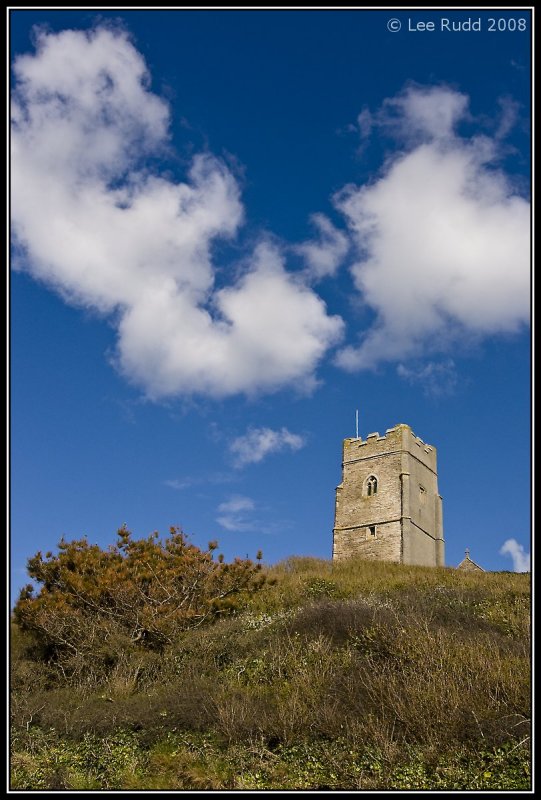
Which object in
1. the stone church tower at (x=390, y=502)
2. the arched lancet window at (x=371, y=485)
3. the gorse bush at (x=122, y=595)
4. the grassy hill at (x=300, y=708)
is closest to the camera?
the grassy hill at (x=300, y=708)

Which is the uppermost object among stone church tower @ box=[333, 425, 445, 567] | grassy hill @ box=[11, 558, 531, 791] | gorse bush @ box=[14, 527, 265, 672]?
stone church tower @ box=[333, 425, 445, 567]

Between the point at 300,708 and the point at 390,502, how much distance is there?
2172 centimetres

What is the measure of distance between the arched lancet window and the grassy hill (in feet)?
55.8

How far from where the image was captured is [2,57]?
269 inches

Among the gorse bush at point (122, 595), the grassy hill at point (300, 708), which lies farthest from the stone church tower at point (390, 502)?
the grassy hill at point (300, 708)

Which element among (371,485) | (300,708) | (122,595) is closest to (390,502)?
(371,485)

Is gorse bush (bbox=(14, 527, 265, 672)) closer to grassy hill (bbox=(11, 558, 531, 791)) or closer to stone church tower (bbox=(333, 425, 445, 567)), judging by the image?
grassy hill (bbox=(11, 558, 531, 791))

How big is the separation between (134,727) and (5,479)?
6185mm

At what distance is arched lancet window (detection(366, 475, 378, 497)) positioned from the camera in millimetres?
31531

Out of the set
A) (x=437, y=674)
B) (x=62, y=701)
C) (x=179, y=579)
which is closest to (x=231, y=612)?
(x=179, y=579)

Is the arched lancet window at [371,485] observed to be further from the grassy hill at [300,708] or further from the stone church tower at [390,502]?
the grassy hill at [300,708]

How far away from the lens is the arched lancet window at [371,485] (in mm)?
31531

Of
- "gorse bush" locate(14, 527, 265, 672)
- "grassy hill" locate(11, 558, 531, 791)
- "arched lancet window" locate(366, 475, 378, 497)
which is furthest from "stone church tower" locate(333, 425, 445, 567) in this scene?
"grassy hill" locate(11, 558, 531, 791)

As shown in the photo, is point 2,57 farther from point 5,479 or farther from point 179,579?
point 179,579
